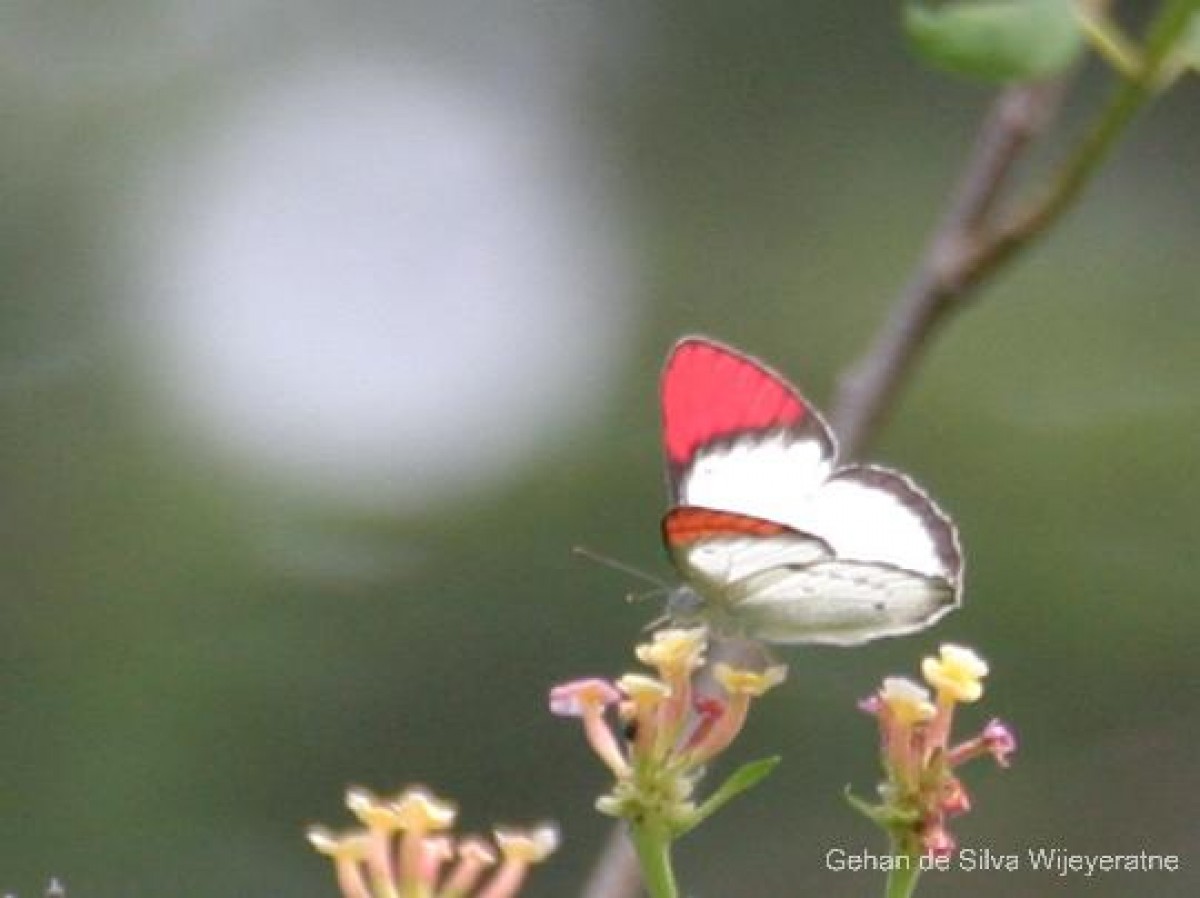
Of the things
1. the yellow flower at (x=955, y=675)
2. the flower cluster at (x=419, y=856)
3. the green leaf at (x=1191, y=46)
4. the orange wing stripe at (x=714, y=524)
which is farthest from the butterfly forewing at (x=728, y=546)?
the green leaf at (x=1191, y=46)

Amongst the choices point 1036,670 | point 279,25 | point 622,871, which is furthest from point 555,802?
point 622,871

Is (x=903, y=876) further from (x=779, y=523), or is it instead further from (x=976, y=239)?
(x=976, y=239)

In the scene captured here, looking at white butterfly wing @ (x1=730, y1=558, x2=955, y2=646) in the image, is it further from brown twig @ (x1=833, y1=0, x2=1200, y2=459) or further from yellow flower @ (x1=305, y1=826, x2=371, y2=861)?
yellow flower @ (x1=305, y1=826, x2=371, y2=861)

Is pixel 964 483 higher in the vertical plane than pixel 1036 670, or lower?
higher

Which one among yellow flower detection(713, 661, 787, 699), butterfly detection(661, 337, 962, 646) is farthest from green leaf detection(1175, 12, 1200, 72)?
yellow flower detection(713, 661, 787, 699)

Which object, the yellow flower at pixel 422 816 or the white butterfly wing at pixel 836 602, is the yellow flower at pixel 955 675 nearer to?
the white butterfly wing at pixel 836 602

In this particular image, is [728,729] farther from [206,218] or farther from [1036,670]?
[206,218]

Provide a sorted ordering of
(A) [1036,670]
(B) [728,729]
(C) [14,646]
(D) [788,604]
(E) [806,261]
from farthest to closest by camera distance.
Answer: (E) [806,261]
(C) [14,646]
(A) [1036,670]
(D) [788,604]
(B) [728,729]
